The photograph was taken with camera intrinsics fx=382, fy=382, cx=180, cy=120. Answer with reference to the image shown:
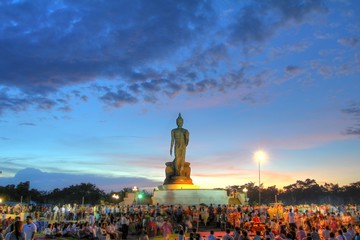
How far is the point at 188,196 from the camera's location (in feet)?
111

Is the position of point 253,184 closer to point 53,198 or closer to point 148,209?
point 53,198

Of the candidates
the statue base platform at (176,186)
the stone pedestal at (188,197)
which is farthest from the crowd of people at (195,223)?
the statue base platform at (176,186)

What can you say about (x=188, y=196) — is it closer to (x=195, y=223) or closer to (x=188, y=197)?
(x=188, y=197)

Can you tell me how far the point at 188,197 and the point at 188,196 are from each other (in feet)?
0.29

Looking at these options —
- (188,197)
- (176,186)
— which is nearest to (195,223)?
(188,197)

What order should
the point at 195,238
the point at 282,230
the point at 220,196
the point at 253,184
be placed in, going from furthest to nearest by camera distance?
the point at 253,184 < the point at 220,196 < the point at 282,230 < the point at 195,238

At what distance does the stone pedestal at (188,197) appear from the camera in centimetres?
3384

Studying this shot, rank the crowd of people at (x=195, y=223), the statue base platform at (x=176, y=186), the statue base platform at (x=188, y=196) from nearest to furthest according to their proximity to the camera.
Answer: the crowd of people at (x=195, y=223) → the statue base platform at (x=188, y=196) → the statue base platform at (x=176, y=186)

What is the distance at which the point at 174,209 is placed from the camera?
2847 centimetres

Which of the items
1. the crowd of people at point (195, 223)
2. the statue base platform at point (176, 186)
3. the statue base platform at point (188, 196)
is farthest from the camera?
the statue base platform at point (176, 186)

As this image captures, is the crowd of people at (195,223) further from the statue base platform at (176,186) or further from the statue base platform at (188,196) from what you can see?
the statue base platform at (176,186)

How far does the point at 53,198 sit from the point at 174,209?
2669 inches

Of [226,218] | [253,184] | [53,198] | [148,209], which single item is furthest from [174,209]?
[253,184]

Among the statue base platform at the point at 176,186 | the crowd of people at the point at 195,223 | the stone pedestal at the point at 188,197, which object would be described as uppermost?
the statue base platform at the point at 176,186
